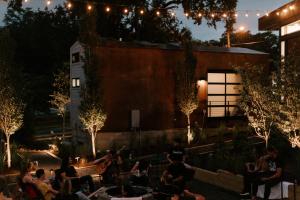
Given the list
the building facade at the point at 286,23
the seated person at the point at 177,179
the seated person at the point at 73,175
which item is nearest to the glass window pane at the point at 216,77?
the building facade at the point at 286,23

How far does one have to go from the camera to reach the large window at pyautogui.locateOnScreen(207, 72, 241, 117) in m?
22.7

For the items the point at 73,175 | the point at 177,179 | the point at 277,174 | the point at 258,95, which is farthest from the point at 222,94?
the point at 73,175

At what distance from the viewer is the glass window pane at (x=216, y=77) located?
22.5 metres

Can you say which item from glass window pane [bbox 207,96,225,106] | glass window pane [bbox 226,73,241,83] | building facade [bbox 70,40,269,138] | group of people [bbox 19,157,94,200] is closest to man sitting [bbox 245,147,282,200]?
group of people [bbox 19,157,94,200]

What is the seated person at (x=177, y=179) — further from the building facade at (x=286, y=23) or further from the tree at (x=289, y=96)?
the building facade at (x=286, y=23)

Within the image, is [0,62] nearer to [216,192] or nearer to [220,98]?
[216,192]

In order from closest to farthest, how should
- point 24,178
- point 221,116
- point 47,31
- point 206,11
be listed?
point 24,178 → point 221,116 → point 206,11 → point 47,31

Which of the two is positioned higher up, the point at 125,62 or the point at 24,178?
the point at 125,62

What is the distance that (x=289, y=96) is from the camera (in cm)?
1142

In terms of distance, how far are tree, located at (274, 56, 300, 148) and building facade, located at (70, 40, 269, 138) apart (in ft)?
24.2

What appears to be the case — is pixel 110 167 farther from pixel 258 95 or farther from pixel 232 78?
pixel 232 78

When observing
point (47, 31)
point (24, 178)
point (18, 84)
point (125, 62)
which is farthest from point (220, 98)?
point (47, 31)

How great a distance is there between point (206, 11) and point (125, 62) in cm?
1278

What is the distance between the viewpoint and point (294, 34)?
1675 cm
